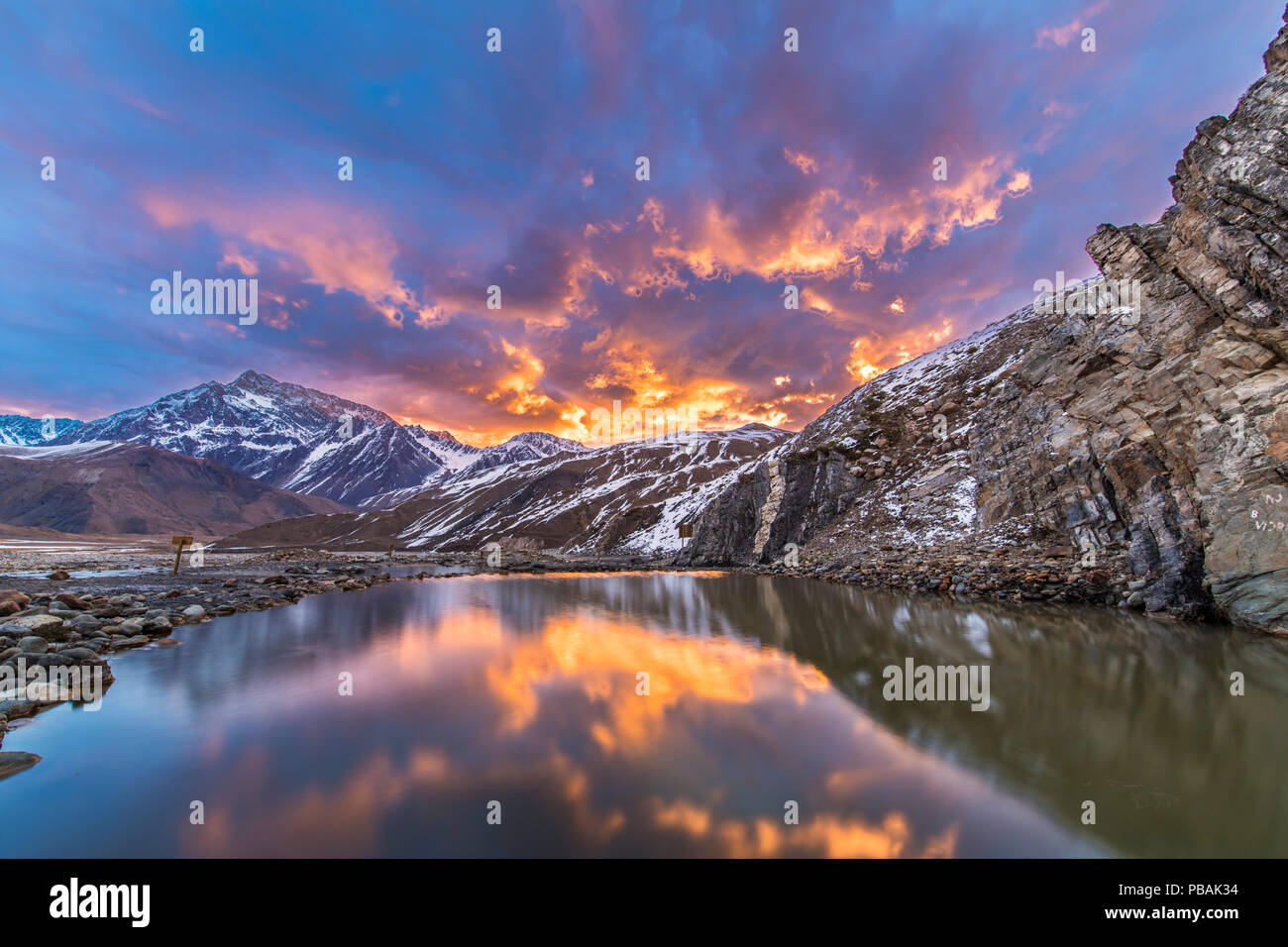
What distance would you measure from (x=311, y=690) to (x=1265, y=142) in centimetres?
3980

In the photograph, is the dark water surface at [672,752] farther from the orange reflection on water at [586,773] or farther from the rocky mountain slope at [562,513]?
the rocky mountain slope at [562,513]

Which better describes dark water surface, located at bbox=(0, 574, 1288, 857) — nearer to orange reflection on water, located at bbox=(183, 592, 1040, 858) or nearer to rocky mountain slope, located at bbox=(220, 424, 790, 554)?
orange reflection on water, located at bbox=(183, 592, 1040, 858)

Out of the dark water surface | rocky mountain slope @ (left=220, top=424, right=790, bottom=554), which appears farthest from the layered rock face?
rocky mountain slope @ (left=220, top=424, right=790, bottom=554)

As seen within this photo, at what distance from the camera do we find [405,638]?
20.4m

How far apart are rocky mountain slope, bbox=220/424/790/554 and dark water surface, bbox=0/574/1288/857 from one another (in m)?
71.3

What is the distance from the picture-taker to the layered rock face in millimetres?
18484

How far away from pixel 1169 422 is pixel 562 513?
121 metres

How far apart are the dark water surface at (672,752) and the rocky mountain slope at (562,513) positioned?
71.3m

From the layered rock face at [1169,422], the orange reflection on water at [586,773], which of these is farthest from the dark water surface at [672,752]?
the layered rock face at [1169,422]

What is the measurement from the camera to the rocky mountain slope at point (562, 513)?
10394 centimetres

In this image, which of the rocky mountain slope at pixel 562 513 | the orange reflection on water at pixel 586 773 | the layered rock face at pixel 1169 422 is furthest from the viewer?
the rocky mountain slope at pixel 562 513

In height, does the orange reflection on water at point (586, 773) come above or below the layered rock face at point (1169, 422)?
below

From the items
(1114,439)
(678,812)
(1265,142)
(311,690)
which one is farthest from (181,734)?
(1265,142)
